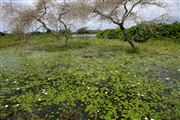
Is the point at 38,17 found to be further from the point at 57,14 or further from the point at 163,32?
the point at 163,32

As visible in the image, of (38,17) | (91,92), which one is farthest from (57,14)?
(91,92)

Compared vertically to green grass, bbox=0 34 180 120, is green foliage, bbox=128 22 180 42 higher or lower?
higher

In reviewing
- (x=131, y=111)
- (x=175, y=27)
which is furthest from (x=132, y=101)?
(x=175, y=27)

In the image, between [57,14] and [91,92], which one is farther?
[57,14]

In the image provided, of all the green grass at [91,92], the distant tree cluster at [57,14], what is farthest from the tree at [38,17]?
the green grass at [91,92]

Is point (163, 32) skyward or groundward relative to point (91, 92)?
skyward

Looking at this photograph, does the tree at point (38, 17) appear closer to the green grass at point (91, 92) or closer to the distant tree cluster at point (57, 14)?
the distant tree cluster at point (57, 14)

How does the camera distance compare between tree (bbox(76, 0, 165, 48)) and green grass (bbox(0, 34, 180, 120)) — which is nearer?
green grass (bbox(0, 34, 180, 120))

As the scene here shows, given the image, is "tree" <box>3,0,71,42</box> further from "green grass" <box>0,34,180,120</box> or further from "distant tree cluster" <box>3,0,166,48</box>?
"green grass" <box>0,34,180,120</box>

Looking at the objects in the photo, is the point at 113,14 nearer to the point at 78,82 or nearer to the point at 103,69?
the point at 103,69

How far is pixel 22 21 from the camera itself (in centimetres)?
1716

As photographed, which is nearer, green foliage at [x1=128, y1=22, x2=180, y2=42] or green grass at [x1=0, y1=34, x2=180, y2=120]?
green grass at [x1=0, y1=34, x2=180, y2=120]

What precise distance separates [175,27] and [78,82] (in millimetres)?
13606

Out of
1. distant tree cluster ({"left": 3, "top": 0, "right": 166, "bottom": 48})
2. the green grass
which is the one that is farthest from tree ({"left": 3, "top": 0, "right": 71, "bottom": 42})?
the green grass
